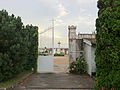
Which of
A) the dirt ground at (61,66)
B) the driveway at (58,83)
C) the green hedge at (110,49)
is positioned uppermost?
the green hedge at (110,49)

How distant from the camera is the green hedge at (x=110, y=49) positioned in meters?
7.50

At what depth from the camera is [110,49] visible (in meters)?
7.59

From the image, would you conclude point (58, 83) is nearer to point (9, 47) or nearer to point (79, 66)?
point (9, 47)

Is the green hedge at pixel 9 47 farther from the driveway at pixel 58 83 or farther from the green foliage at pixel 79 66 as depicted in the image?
the green foliage at pixel 79 66

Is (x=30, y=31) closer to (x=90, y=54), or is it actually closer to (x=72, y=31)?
(x=72, y=31)

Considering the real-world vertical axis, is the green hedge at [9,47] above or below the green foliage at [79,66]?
above

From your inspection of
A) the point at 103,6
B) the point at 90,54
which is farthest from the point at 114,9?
the point at 90,54

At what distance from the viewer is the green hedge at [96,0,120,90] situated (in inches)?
295

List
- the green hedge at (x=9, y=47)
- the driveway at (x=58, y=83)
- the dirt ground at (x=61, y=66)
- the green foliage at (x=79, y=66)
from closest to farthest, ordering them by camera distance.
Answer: the driveway at (x=58, y=83), the green hedge at (x=9, y=47), the green foliage at (x=79, y=66), the dirt ground at (x=61, y=66)

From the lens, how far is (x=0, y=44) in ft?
43.2

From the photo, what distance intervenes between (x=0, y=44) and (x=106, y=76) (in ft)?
24.3

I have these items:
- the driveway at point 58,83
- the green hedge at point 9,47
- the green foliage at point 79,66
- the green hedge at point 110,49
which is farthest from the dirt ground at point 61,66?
the green hedge at point 110,49

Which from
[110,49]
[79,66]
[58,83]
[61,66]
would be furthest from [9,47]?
[61,66]

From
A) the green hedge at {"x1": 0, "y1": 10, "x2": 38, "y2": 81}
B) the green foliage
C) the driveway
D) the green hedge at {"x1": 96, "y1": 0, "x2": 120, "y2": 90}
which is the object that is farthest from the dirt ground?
the green hedge at {"x1": 96, "y1": 0, "x2": 120, "y2": 90}
